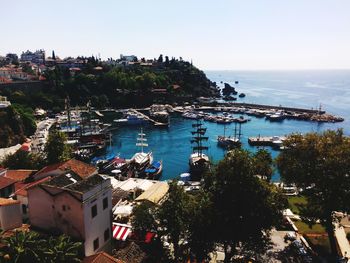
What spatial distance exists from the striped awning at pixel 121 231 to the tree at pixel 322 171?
15.9m

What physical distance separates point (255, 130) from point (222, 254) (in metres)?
73.3

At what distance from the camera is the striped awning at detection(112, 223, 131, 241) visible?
2893 centimetres

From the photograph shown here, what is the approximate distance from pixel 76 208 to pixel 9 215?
307 inches

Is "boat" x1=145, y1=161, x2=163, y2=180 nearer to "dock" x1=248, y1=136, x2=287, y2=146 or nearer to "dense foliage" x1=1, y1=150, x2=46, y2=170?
"dense foliage" x1=1, y1=150, x2=46, y2=170

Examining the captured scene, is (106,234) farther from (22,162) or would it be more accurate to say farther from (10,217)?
(22,162)

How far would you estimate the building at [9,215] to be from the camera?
89.3 feet

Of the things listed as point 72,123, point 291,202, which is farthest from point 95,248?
point 72,123

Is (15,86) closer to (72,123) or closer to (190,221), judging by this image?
(72,123)

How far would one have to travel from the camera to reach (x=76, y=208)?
79.4 feet

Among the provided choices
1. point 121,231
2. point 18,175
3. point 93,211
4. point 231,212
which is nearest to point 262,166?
point 231,212

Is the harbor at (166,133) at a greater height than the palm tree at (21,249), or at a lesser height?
lesser

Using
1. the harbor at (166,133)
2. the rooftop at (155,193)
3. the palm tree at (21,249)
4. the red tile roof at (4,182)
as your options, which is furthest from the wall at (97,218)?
the harbor at (166,133)

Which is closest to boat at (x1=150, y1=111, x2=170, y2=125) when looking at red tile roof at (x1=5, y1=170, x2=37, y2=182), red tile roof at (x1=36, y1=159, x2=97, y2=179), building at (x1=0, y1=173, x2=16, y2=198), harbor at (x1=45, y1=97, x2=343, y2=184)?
harbor at (x1=45, y1=97, x2=343, y2=184)

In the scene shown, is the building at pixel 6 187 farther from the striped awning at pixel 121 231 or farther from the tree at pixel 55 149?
the striped awning at pixel 121 231
